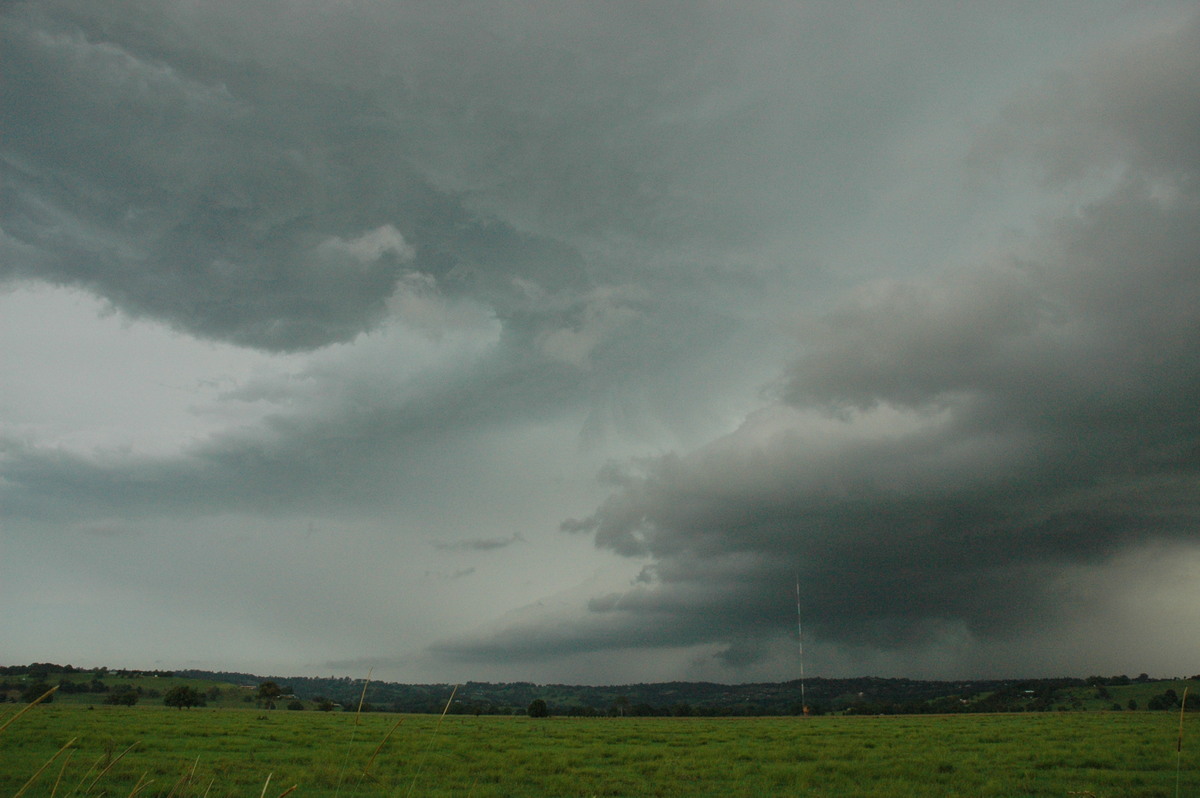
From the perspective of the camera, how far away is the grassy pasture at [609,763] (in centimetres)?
2294

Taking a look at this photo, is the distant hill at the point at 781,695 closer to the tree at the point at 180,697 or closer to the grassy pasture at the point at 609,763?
the tree at the point at 180,697

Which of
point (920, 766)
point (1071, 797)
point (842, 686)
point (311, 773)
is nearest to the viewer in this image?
point (1071, 797)

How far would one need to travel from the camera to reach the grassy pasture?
22938 millimetres

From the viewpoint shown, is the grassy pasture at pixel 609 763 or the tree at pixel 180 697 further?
the tree at pixel 180 697

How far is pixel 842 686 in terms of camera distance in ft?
576

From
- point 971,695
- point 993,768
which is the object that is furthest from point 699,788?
point 971,695

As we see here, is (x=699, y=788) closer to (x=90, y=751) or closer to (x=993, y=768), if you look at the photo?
(x=993, y=768)

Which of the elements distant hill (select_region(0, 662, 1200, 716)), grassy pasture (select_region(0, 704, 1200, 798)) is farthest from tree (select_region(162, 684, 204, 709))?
grassy pasture (select_region(0, 704, 1200, 798))

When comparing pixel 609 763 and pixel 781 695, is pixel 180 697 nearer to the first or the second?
pixel 609 763

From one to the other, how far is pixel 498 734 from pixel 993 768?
29.8 m

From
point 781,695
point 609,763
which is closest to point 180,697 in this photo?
point 609,763

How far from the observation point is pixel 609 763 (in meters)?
30.6

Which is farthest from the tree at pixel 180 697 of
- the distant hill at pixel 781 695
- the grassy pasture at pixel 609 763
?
the grassy pasture at pixel 609 763

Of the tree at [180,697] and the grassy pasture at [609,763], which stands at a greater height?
the grassy pasture at [609,763]
